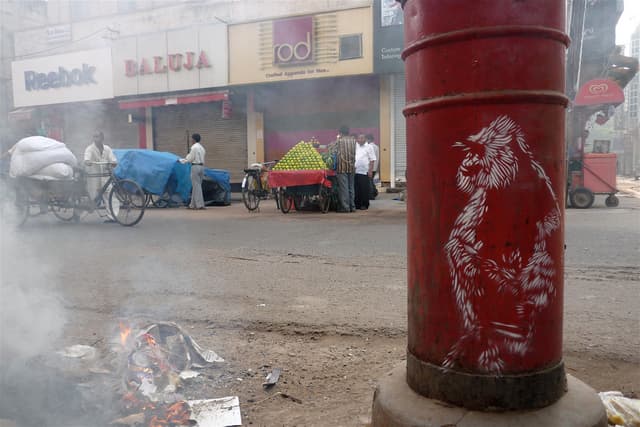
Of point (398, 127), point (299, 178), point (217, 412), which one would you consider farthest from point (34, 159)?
point (398, 127)

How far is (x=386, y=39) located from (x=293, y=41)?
2827 millimetres

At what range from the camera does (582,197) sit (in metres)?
8.75

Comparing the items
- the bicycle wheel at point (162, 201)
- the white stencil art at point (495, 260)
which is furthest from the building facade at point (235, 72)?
the white stencil art at point (495, 260)

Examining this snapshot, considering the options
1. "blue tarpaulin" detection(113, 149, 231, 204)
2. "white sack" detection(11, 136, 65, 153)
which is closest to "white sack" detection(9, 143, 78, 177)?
"white sack" detection(11, 136, 65, 153)

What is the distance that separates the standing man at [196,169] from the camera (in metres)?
10.2

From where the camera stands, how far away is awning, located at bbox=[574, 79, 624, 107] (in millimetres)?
8602

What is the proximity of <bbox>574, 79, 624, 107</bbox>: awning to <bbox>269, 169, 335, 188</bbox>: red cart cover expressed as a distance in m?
4.72

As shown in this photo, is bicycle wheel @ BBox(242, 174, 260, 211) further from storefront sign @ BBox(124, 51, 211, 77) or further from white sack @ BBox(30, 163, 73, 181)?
storefront sign @ BBox(124, 51, 211, 77)

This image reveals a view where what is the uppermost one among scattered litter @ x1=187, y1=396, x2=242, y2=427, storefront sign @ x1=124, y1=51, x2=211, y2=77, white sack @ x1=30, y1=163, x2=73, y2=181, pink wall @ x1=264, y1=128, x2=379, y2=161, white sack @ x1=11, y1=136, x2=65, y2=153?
storefront sign @ x1=124, y1=51, x2=211, y2=77

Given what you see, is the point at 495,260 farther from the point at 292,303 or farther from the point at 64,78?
the point at 64,78

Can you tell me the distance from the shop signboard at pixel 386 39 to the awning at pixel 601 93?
5.42 m

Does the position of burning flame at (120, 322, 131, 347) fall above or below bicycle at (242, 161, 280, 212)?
below

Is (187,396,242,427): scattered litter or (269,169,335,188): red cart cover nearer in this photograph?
(187,396,242,427): scattered litter

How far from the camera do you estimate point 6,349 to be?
2.11 meters
